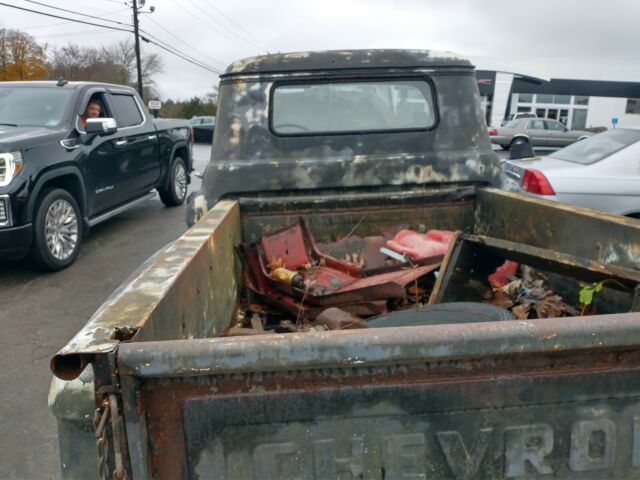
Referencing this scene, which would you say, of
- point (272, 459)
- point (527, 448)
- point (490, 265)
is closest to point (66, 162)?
point (490, 265)

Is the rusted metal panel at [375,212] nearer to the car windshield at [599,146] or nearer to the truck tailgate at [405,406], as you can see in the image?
the truck tailgate at [405,406]

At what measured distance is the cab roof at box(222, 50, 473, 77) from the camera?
3514 millimetres

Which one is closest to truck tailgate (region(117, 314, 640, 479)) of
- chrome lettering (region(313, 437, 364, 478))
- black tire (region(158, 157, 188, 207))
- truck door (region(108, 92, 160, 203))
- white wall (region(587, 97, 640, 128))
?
chrome lettering (region(313, 437, 364, 478))

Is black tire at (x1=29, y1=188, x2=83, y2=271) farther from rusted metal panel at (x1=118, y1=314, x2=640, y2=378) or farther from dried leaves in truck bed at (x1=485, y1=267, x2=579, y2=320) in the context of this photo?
rusted metal panel at (x1=118, y1=314, x2=640, y2=378)

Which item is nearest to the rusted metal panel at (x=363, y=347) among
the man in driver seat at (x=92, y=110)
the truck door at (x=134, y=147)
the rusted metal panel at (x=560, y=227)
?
the rusted metal panel at (x=560, y=227)

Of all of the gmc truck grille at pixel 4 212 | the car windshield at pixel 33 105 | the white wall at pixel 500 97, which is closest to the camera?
the gmc truck grille at pixel 4 212

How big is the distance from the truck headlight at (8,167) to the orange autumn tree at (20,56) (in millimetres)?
48029

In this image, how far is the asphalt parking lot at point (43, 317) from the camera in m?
3.01

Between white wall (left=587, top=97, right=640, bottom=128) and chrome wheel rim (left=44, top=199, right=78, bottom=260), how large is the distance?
146 feet

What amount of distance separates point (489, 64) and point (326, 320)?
4456 cm

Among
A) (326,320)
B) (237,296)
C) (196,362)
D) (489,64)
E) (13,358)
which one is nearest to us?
(196,362)

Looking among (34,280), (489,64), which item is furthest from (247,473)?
(489,64)

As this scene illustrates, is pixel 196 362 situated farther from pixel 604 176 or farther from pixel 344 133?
pixel 604 176

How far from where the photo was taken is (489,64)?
43188 millimetres
